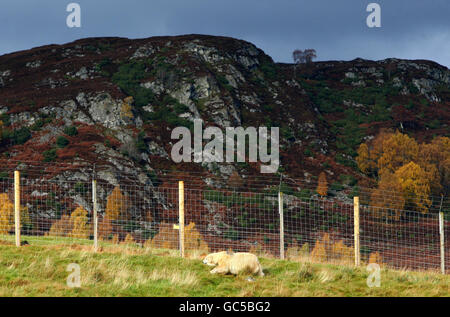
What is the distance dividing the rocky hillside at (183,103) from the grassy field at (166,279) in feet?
121

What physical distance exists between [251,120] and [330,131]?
54.2 ft

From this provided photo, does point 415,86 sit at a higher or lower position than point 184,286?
higher

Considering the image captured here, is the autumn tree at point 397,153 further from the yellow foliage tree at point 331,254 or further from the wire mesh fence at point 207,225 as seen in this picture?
the yellow foliage tree at point 331,254

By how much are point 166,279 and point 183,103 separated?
216 feet

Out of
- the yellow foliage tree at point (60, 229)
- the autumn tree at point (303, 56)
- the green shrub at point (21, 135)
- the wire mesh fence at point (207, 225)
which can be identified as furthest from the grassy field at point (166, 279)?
the autumn tree at point (303, 56)

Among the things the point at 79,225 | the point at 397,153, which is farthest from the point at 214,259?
the point at 397,153

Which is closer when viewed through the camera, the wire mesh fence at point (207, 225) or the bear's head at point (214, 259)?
the bear's head at point (214, 259)

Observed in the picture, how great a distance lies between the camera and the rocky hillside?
189ft

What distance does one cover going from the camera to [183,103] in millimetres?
74750

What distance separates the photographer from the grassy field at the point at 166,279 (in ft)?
29.5
